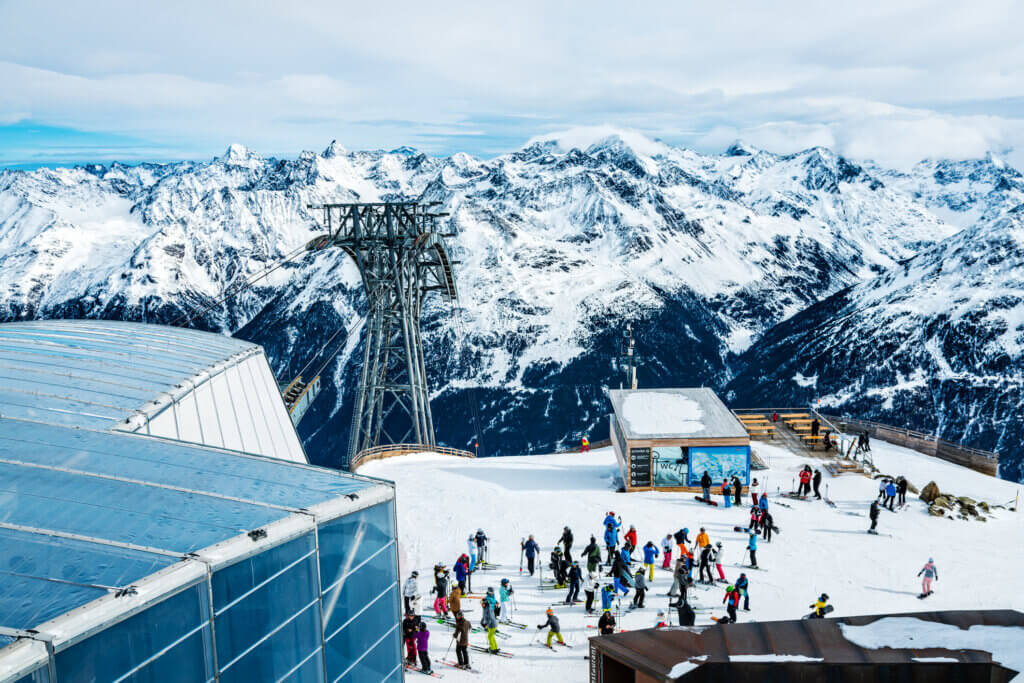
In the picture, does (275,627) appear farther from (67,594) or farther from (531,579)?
(531,579)

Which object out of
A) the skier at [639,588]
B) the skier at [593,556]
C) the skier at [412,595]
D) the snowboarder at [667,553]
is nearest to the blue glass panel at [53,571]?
the skier at [412,595]

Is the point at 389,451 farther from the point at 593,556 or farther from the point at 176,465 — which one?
the point at 176,465

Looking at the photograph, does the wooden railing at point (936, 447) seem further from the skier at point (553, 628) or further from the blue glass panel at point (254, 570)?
the blue glass panel at point (254, 570)

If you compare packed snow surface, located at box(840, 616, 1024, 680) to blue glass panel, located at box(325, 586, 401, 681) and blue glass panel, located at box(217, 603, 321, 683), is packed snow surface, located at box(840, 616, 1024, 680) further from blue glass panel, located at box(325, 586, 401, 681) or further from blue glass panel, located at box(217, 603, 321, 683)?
blue glass panel, located at box(217, 603, 321, 683)

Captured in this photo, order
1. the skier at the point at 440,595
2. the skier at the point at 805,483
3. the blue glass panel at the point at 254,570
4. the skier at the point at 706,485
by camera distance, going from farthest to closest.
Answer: the skier at the point at 805,483, the skier at the point at 706,485, the skier at the point at 440,595, the blue glass panel at the point at 254,570

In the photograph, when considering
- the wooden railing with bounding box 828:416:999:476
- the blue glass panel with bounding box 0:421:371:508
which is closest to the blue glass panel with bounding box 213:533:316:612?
the blue glass panel with bounding box 0:421:371:508

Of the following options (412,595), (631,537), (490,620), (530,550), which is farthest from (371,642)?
(631,537)
